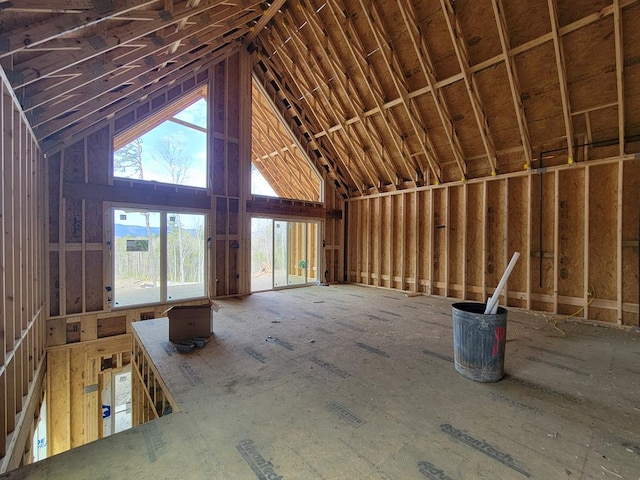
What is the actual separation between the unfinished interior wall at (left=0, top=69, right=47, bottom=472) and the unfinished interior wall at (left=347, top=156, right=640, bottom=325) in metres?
7.64

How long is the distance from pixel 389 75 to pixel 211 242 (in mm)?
5672

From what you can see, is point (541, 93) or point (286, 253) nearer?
point (541, 93)

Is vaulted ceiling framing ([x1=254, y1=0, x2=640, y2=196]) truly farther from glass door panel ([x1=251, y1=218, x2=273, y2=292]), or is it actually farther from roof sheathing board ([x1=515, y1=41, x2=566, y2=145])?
glass door panel ([x1=251, y1=218, x2=273, y2=292])

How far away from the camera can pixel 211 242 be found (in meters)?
7.17

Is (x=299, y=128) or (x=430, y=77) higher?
(x=299, y=128)

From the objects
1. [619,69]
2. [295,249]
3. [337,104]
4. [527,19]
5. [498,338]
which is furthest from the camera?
[295,249]

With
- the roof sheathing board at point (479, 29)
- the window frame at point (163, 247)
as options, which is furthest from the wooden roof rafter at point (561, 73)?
the window frame at point (163, 247)

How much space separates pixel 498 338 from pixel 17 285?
4958 millimetres

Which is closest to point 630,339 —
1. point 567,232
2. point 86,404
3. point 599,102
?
point 567,232

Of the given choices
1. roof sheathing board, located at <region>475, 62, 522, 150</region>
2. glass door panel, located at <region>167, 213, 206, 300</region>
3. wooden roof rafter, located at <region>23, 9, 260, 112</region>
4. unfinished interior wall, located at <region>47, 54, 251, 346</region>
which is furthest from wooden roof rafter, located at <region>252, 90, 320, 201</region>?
wooden roof rafter, located at <region>23, 9, 260, 112</region>

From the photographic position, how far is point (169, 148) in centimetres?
670

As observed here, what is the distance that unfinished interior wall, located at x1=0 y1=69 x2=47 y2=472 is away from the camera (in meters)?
2.44

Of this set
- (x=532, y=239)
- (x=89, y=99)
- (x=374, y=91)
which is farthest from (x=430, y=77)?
(x=89, y=99)

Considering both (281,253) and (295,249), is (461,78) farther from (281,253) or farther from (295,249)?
(295,249)
